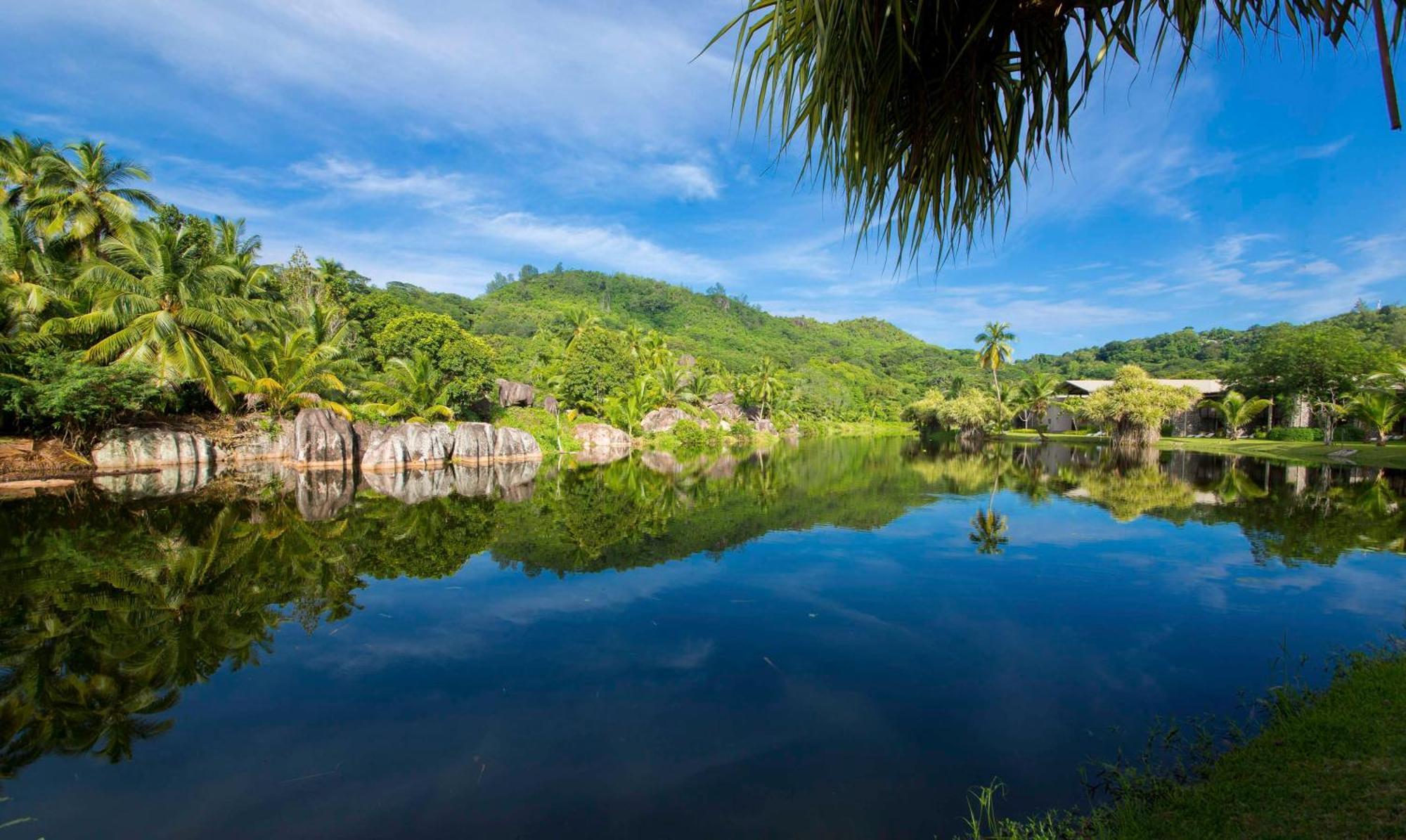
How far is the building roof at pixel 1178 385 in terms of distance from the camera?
48844 millimetres

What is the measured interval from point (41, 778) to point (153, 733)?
0.70 meters

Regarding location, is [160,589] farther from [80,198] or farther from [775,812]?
[80,198]

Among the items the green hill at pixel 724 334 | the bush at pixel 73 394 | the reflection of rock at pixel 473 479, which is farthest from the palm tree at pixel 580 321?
the bush at pixel 73 394

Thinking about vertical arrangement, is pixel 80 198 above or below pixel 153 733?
above

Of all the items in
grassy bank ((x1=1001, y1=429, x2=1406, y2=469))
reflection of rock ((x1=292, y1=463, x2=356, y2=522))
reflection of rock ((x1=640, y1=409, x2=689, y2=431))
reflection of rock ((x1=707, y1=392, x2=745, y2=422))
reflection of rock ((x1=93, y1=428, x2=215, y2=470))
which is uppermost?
reflection of rock ((x1=707, y1=392, x2=745, y2=422))

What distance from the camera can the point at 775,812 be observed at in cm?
413

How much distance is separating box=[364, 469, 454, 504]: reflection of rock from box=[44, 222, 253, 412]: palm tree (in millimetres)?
7822

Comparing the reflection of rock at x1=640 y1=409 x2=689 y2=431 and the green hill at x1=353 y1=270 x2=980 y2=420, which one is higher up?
the green hill at x1=353 y1=270 x2=980 y2=420

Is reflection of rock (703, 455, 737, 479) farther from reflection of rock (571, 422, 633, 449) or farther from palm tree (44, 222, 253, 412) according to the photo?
palm tree (44, 222, 253, 412)

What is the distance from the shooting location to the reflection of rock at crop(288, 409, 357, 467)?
24.0m

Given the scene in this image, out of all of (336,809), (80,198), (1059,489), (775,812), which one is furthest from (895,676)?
(80,198)

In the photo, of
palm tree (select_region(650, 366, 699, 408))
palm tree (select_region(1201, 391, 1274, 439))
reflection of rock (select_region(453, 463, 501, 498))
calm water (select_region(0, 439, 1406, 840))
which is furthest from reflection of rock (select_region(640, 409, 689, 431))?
palm tree (select_region(1201, 391, 1274, 439))

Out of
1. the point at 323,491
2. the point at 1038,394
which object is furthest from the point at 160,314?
the point at 1038,394

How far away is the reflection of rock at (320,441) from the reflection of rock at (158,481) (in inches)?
114
